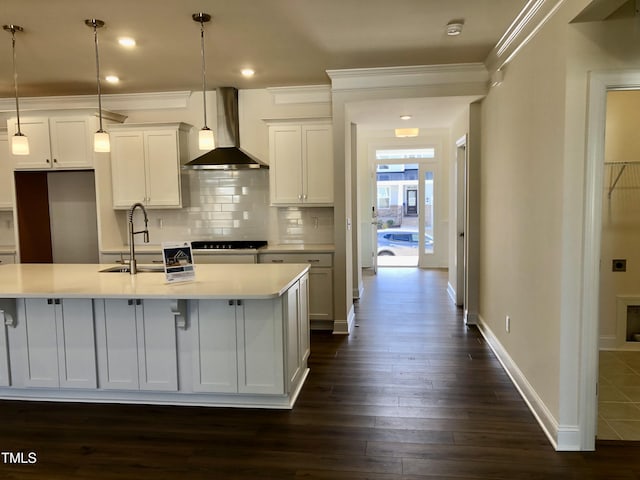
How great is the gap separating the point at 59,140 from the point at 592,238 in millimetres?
5209

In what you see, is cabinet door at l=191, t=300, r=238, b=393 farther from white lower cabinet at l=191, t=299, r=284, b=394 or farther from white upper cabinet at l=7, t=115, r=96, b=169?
white upper cabinet at l=7, t=115, r=96, b=169

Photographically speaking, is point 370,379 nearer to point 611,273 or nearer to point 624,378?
point 624,378

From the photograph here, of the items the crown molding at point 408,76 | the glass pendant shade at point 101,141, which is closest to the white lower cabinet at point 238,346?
the glass pendant shade at point 101,141

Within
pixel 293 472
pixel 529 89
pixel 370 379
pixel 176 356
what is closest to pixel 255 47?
pixel 529 89

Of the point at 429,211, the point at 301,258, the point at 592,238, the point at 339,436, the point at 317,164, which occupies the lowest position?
the point at 339,436

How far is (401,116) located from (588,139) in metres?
3.50

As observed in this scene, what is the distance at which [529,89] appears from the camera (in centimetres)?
307

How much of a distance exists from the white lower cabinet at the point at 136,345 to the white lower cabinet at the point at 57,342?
3.6 inches

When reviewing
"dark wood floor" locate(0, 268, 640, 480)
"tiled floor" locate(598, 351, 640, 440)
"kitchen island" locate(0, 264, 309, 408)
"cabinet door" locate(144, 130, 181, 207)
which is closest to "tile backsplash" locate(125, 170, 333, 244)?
"cabinet door" locate(144, 130, 181, 207)

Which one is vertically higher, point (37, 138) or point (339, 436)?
point (37, 138)

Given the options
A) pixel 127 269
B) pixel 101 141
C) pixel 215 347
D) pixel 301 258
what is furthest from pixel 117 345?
pixel 301 258

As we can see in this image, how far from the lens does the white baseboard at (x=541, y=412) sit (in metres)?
2.52

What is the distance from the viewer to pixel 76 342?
10.4 ft

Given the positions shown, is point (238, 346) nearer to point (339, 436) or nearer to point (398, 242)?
point (339, 436)
